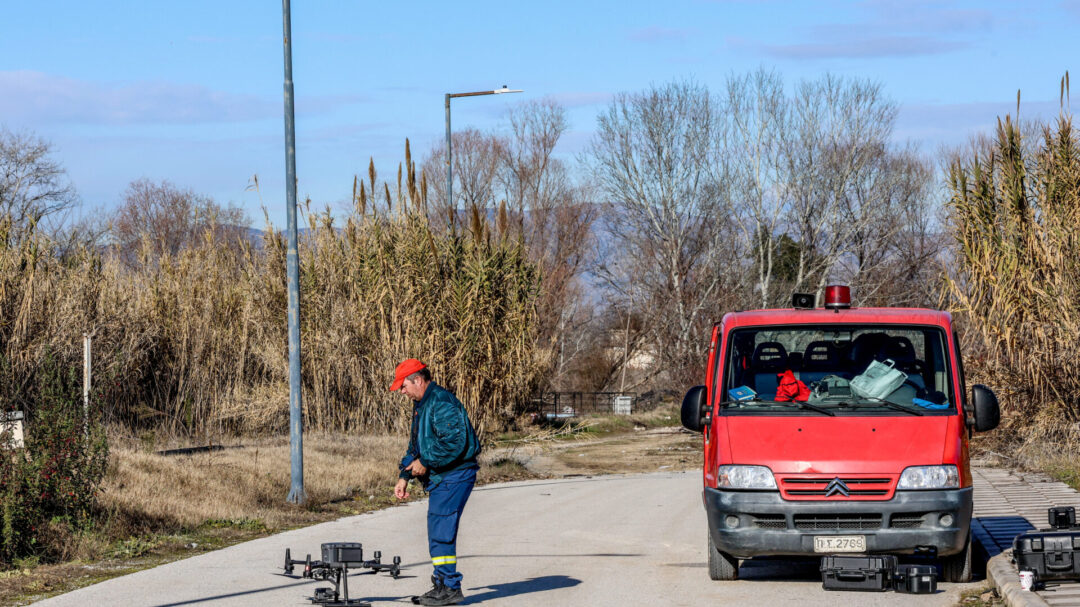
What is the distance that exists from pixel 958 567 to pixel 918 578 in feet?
2.84

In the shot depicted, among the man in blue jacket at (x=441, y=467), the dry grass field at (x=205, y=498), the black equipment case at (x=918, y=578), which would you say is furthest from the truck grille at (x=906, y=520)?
the dry grass field at (x=205, y=498)

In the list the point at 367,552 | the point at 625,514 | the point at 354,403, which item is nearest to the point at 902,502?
the point at 367,552

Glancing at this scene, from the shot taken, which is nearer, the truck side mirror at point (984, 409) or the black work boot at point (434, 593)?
the black work boot at point (434, 593)

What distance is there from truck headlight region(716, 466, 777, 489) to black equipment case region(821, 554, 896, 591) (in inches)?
28.7

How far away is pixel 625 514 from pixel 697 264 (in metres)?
46.1

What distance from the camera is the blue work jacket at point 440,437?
9023 millimetres

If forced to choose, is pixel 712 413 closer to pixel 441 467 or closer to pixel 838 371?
pixel 838 371

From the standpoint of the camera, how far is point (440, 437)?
29.7ft

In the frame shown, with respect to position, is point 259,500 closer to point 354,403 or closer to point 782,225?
point 354,403

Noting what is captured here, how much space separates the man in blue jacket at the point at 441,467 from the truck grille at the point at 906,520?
126 inches

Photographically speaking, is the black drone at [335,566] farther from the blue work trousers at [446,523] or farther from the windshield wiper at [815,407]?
the windshield wiper at [815,407]

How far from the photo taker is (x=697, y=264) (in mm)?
60844

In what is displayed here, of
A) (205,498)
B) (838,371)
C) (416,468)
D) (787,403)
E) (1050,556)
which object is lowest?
(205,498)

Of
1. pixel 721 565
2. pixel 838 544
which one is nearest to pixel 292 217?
pixel 721 565
